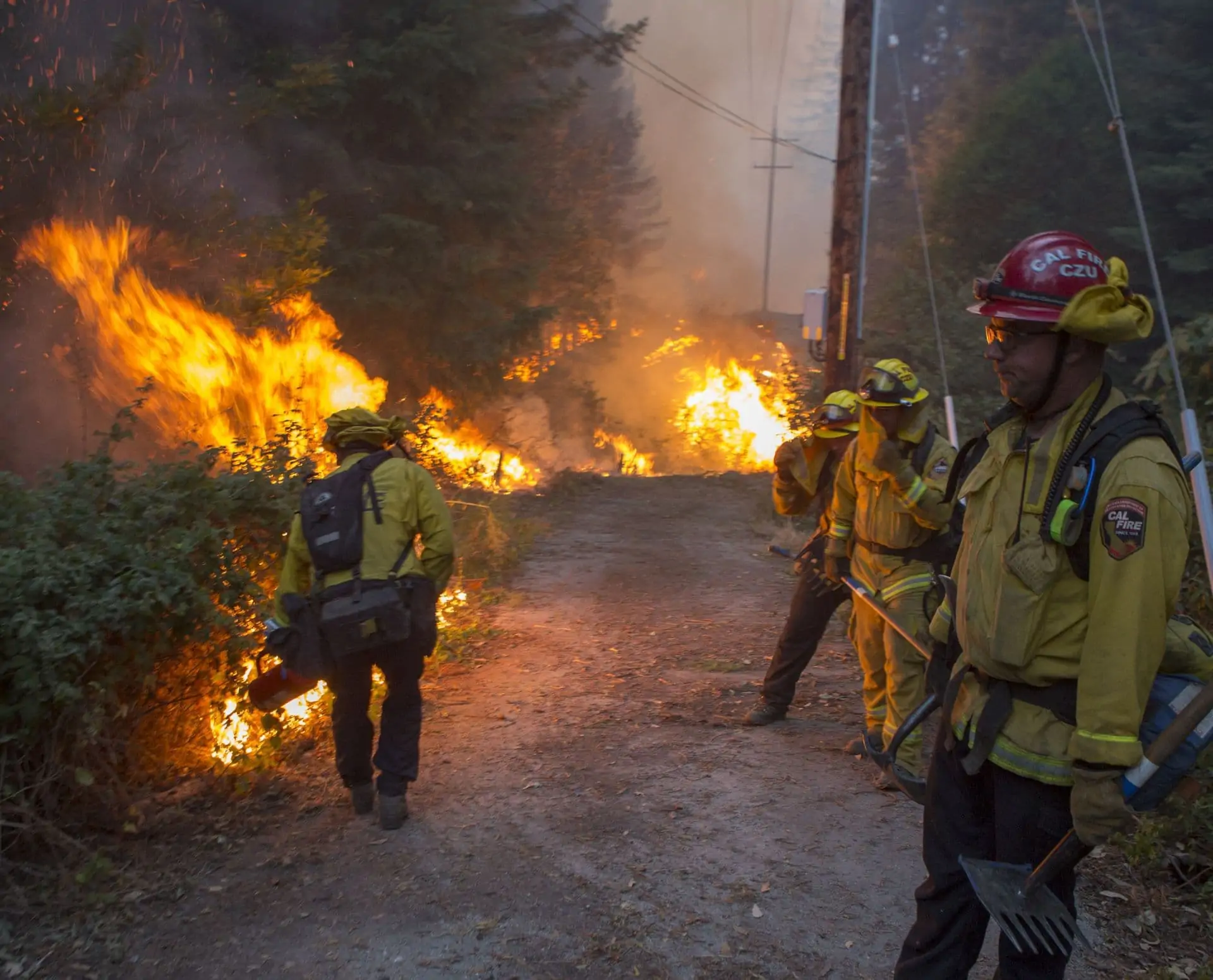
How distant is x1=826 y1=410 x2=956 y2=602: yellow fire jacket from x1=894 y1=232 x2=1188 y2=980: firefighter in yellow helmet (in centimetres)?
206

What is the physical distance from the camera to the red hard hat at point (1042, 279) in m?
2.79

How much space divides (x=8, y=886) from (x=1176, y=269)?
68.7ft

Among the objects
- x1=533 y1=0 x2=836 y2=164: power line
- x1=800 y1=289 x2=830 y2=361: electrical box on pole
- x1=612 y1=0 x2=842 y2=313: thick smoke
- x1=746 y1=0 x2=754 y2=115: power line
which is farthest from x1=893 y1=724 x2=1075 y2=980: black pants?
x1=746 y1=0 x2=754 y2=115: power line

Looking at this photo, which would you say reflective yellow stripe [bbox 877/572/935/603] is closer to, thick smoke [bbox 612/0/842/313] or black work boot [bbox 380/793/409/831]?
black work boot [bbox 380/793/409/831]

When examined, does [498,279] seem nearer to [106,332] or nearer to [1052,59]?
[106,332]

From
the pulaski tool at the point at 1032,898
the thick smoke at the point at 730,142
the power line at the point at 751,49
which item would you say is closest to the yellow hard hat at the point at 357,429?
the pulaski tool at the point at 1032,898

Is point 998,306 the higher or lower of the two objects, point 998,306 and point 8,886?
the higher

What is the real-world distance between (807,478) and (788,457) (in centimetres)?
17

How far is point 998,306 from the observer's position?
2.86m

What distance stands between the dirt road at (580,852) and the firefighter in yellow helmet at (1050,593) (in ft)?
4.01

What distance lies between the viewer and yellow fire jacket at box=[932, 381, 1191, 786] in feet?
8.21

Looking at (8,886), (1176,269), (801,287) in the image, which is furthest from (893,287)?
(801,287)

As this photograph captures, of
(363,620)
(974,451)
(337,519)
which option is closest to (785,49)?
(337,519)

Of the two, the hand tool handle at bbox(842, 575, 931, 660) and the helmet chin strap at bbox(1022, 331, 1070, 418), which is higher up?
the helmet chin strap at bbox(1022, 331, 1070, 418)
